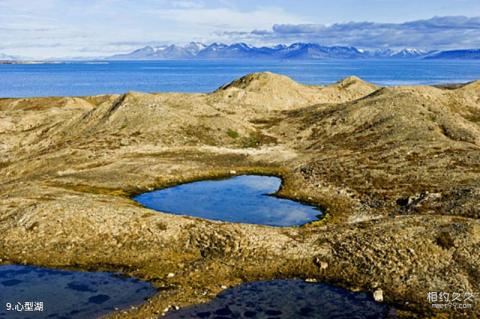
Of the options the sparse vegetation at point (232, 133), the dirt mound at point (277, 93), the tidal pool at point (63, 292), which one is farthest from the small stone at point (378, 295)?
the dirt mound at point (277, 93)

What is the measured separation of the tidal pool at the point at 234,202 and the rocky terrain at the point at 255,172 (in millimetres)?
2693

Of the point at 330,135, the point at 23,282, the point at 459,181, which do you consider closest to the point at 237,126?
the point at 330,135

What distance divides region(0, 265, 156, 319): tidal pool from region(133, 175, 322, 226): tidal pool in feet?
61.2

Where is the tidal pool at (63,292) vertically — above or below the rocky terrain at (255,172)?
below

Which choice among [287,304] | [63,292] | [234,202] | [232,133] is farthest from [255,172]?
[63,292]

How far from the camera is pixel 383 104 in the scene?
109 metres

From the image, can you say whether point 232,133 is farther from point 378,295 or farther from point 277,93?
point 378,295

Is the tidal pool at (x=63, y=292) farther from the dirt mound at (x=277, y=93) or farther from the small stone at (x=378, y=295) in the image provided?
the dirt mound at (x=277, y=93)

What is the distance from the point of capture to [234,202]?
209 feet

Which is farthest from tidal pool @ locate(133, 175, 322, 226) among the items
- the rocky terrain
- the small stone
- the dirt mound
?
the dirt mound

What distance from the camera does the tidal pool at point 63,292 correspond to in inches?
1390

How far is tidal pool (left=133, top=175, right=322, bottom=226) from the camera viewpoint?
57.3 meters

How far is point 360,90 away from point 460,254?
6039 inches

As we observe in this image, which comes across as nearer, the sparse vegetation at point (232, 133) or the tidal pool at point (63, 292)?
the tidal pool at point (63, 292)
